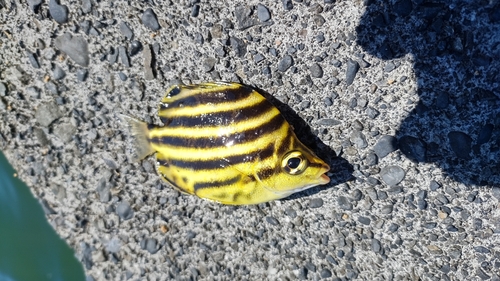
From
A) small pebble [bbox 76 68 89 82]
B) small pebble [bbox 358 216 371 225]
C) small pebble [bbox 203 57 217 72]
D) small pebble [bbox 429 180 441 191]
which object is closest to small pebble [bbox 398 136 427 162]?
small pebble [bbox 429 180 441 191]

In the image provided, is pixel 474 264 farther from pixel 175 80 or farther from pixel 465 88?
pixel 175 80

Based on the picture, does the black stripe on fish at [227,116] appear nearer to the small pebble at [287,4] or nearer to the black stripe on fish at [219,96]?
the black stripe on fish at [219,96]

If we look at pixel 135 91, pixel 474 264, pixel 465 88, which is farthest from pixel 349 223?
pixel 135 91

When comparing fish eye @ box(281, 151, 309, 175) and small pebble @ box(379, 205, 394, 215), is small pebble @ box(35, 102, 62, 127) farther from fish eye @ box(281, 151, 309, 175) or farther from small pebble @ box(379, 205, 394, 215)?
small pebble @ box(379, 205, 394, 215)

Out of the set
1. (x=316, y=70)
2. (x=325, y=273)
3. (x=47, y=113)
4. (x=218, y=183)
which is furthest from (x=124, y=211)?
(x=316, y=70)

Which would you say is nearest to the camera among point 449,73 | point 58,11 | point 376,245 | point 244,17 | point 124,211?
point 449,73

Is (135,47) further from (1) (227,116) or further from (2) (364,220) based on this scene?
(2) (364,220)
